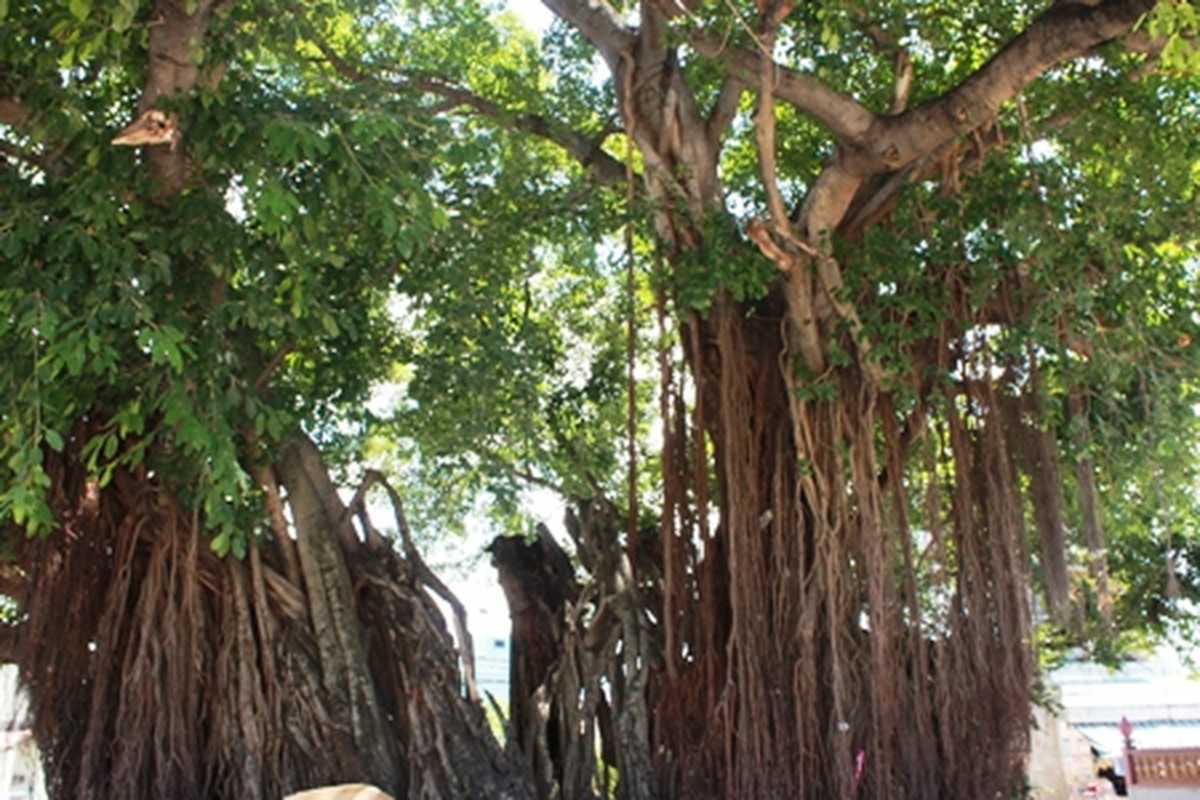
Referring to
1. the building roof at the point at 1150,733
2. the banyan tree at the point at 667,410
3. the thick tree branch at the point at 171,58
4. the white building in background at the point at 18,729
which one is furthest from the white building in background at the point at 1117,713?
the thick tree branch at the point at 171,58

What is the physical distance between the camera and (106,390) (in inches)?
184

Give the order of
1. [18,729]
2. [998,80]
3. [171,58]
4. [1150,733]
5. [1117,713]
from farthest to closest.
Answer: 1. [1150,733]
2. [1117,713]
3. [18,729]
4. [998,80]
5. [171,58]

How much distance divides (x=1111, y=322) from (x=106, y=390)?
400 cm

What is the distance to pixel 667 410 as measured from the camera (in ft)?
18.4

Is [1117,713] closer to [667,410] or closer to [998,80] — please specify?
[667,410]

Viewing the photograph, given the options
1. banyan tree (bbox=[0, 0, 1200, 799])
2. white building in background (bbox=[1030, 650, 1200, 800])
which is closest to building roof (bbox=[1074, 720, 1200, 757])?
white building in background (bbox=[1030, 650, 1200, 800])

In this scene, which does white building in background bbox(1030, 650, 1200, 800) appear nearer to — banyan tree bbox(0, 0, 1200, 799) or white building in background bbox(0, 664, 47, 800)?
banyan tree bbox(0, 0, 1200, 799)

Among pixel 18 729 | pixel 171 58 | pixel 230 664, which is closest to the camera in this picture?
pixel 171 58

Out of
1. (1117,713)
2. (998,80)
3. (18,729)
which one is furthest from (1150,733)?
(18,729)

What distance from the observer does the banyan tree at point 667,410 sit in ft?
14.3

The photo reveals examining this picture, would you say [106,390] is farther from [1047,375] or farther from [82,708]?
[1047,375]

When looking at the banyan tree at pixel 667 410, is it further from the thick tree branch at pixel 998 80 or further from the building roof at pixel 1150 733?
the building roof at pixel 1150 733

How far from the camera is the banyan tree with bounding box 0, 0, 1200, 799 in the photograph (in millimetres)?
4355

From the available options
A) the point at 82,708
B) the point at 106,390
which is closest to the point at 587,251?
the point at 106,390
